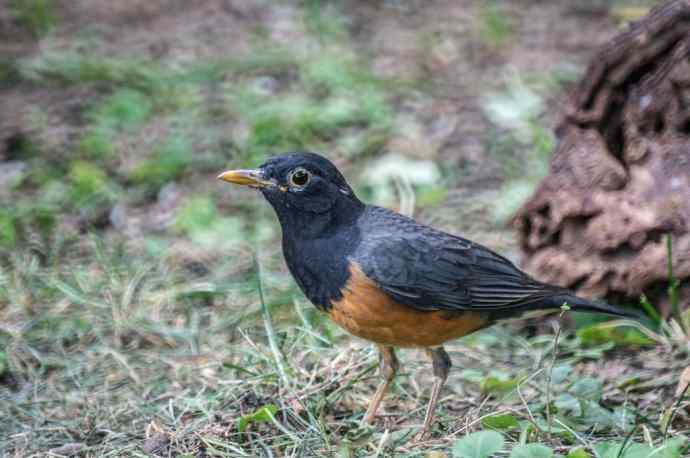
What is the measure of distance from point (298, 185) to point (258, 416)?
1140 mm

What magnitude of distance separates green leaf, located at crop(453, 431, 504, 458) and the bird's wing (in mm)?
1014

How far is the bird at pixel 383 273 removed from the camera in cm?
471

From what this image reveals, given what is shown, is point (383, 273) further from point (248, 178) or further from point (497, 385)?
point (497, 385)

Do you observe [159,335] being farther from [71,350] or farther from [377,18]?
[377,18]

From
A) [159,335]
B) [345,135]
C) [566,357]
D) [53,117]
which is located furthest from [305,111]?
[566,357]

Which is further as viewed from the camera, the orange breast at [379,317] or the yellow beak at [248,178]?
the yellow beak at [248,178]

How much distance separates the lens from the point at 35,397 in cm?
512

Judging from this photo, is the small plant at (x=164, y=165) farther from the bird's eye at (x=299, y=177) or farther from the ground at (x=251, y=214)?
the bird's eye at (x=299, y=177)

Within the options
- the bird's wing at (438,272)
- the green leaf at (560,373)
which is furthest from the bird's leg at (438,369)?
the green leaf at (560,373)

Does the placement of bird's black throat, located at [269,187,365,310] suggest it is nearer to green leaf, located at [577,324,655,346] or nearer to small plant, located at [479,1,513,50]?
green leaf, located at [577,324,655,346]

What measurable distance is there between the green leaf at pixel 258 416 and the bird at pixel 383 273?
51 centimetres

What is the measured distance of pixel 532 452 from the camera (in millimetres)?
3811

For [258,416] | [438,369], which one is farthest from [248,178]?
[438,369]

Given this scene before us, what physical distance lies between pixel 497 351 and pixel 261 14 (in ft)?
17.9
